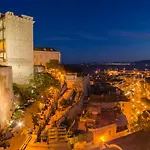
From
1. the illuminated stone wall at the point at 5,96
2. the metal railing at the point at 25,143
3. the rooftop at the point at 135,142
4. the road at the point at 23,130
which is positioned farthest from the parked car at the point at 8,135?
the rooftop at the point at 135,142

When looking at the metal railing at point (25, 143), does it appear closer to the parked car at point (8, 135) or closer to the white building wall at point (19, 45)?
the parked car at point (8, 135)

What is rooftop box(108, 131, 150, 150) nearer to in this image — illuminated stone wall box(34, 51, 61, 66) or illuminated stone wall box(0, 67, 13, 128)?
illuminated stone wall box(0, 67, 13, 128)

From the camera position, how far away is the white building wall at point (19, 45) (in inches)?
731

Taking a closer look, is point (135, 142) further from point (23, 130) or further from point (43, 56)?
point (43, 56)

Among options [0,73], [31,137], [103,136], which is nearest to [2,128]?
[31,137]

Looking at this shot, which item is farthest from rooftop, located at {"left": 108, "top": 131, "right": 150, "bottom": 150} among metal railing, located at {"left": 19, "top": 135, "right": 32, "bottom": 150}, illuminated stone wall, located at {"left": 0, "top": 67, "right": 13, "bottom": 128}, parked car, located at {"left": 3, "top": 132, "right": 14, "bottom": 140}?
illuminated stone wall, located at {"left": 0, "top": 67, "right": 13, "bottom": 128}

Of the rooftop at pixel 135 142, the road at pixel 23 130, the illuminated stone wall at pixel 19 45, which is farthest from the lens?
the illuminated stone wall at pixel 19 45

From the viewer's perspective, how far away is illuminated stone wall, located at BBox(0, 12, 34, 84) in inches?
730

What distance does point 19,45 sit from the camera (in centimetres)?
1914

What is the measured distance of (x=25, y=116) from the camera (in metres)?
15.2

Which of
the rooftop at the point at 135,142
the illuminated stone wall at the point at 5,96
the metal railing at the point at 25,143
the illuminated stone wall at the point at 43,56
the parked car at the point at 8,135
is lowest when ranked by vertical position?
the metal railing at the point at 25,143

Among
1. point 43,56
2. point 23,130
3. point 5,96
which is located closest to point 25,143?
point 23,130

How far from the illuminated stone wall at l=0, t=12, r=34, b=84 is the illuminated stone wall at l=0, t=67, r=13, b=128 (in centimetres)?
484

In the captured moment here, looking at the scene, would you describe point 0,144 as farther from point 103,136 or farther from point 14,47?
point 14,47
